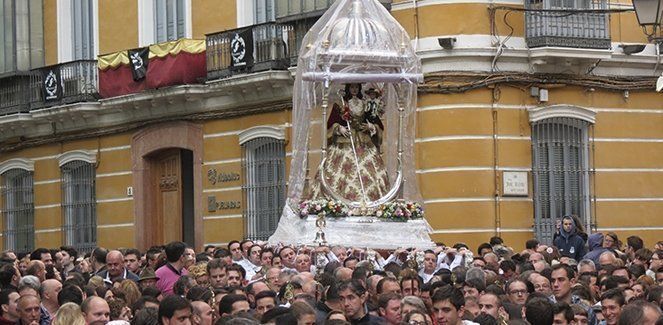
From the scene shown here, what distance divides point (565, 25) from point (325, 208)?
676cm

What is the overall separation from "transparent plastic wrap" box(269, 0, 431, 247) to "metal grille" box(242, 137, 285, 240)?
5.96 meters

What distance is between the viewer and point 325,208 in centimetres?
2370

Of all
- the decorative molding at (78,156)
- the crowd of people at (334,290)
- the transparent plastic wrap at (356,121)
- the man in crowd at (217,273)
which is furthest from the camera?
the decorative molding at (78,156)

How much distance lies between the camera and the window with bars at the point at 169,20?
33.6 meters

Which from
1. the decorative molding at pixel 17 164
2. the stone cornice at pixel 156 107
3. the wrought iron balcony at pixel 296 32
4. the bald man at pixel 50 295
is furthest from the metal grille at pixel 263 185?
the bald man at pixel 50 295

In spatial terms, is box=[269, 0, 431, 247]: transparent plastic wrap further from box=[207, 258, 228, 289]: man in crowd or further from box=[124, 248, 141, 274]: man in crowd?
box=[207, 258, 228, 289]: man in crowd

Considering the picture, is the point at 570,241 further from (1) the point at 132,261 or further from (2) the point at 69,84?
(2) the point at 69,84

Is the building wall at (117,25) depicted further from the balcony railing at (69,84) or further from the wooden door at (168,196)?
the wooden door at (168,196)

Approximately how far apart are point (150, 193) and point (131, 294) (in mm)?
18309

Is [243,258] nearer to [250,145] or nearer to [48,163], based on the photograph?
[250,145]

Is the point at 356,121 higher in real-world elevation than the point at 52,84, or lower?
lower

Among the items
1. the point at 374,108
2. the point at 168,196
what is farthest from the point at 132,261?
the point at 168,196

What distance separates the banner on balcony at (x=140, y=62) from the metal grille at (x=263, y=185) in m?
2.97

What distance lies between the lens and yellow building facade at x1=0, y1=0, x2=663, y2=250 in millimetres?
28109
